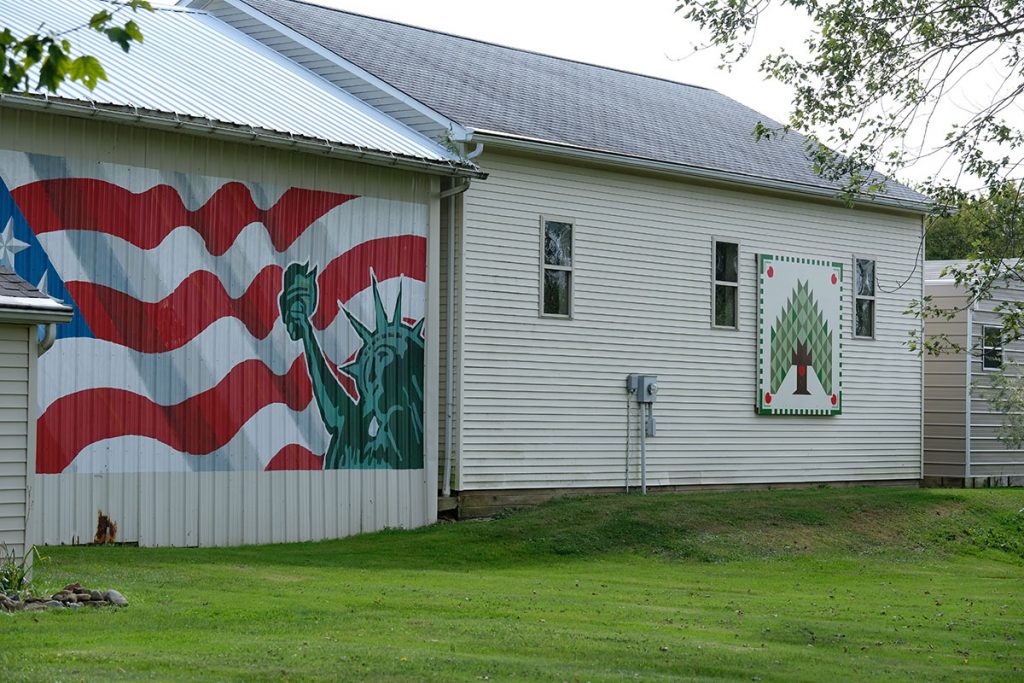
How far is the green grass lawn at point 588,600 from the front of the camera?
9.55m

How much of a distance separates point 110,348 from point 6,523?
400 centimetres

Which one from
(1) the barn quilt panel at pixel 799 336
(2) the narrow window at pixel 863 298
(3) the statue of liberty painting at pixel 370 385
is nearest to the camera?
(3) the statue of liberty painting at pixel 370 385

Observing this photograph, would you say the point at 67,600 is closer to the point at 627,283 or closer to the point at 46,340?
the point at 46,340

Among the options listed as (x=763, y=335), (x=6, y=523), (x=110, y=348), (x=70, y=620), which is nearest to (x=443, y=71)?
(x=763, y=335)

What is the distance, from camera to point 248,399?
56.1ft

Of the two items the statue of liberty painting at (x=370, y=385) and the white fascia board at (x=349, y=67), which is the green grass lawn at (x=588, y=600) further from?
the white fascia board at (x=349, y=67)

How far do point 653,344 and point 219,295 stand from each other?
7.60m

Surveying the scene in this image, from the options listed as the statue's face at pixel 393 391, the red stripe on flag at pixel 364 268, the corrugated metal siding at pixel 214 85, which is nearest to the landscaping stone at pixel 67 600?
the corrugated metal siding at pixel 214 85

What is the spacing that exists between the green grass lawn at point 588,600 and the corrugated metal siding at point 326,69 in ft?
18.4

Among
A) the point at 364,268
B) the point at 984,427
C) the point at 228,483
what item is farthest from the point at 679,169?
the point at 984,427

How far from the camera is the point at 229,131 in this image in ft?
54.1

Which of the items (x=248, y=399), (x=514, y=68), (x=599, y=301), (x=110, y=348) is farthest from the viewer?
(x=514, y=68)

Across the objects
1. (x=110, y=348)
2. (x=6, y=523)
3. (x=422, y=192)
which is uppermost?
(x=422, y=192)

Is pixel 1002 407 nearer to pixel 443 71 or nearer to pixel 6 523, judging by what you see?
pixel 443 71
